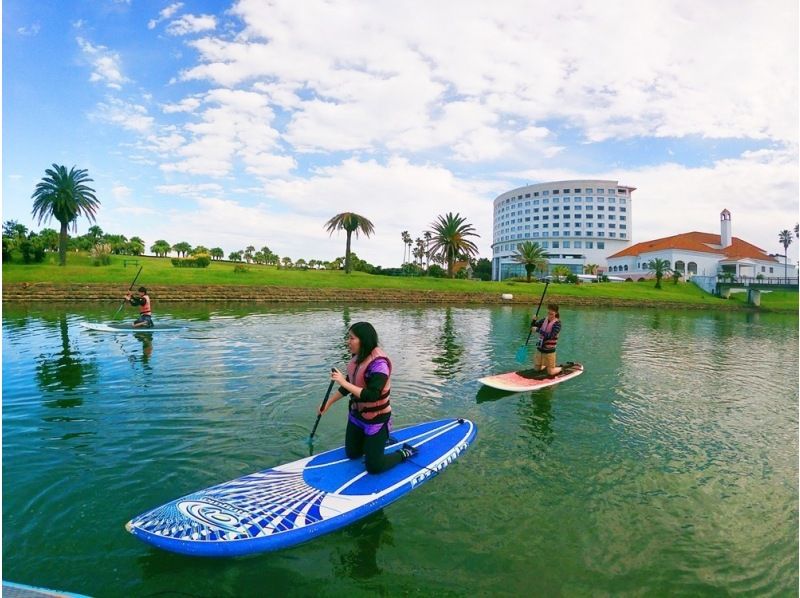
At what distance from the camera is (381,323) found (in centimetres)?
3011

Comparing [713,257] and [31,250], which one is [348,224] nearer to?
[31,250]

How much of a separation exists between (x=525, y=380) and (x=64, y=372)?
13950 mm

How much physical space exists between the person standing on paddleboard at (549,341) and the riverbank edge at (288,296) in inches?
1402

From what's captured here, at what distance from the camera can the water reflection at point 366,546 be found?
5.24m

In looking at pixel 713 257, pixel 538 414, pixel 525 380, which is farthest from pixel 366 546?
pixel 713 257

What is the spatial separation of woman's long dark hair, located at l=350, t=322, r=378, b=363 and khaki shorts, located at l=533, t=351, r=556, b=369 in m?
8.89

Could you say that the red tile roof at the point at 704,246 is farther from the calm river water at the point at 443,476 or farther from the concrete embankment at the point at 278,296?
the calm river water at the point at 443,476

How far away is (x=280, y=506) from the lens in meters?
5.54

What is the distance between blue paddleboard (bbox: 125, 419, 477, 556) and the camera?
4902mm

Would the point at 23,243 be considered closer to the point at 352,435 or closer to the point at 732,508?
the point at 352,435

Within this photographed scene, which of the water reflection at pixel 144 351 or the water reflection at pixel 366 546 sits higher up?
the water reflection at pixel 144 351

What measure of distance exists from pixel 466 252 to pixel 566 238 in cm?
8329

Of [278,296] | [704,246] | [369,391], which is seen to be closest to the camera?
[369,391]

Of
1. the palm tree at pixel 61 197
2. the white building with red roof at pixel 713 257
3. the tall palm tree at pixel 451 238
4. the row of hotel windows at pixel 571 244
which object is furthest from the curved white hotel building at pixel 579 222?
the palm tree at pixel 61 197
